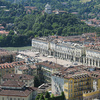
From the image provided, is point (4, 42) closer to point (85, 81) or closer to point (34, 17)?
point (34, 17)

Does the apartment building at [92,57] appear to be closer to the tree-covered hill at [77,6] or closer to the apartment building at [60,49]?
the apartment building at [60,49]

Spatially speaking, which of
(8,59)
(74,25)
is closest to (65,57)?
(8,59)

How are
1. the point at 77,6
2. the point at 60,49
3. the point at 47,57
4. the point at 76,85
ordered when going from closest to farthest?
1. the point at 76,85
2. the point at 47,57
3. the point at 60,49
4. the point at 77,6

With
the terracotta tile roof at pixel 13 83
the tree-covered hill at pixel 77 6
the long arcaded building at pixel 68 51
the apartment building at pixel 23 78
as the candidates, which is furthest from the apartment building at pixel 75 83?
the tree-covered hill at pixel 77 6

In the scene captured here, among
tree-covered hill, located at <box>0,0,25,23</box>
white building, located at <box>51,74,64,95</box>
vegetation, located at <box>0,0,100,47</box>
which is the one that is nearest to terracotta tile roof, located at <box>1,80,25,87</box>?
white building, located at <box>51,74,64,95</box>

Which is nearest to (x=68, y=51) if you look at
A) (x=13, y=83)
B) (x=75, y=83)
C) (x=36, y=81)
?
(x=36, y=81)

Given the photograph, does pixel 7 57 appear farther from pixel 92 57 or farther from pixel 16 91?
pixel 16 91
